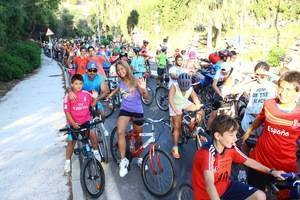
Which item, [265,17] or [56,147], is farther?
[265,17]

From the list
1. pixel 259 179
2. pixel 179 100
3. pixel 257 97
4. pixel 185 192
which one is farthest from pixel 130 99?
pixel 259 179

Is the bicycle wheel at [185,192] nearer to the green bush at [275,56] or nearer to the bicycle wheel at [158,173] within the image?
the bicycle wheel at [158,173]

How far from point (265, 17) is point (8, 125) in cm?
2740

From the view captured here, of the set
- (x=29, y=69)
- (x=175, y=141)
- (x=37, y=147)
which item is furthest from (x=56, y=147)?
(x=29, y=69)

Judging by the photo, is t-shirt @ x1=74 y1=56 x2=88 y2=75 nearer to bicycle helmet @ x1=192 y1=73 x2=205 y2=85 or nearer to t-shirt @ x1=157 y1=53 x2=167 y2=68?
bicycle helmet @ x1=192 y1=73 x2=205 y2=85

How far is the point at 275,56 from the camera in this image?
22.3 meters

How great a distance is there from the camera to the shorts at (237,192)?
12.4 feet

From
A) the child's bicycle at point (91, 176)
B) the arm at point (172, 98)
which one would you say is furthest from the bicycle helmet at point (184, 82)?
the child's bicycle at point (91, 176)

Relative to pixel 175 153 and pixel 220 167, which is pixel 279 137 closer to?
pixel 220 167

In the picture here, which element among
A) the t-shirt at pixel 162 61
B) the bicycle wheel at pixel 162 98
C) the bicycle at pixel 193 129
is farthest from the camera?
the t-shirt at pixel 162 61

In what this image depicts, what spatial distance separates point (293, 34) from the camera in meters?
31.7

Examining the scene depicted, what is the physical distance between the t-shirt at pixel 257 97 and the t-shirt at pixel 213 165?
7.83 ft

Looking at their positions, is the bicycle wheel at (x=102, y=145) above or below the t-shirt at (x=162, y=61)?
below

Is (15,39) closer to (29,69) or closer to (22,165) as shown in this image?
(29,69)
